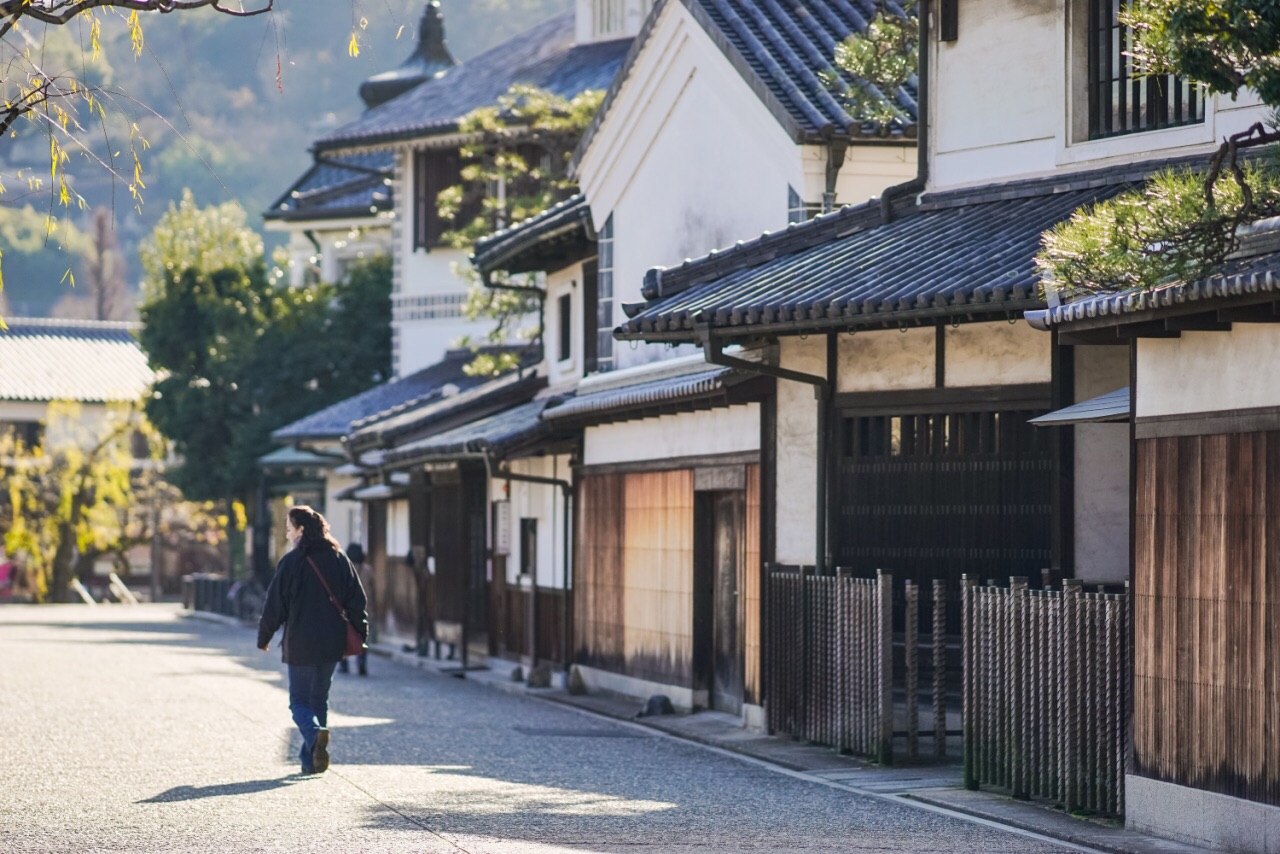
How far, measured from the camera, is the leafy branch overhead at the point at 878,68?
17.8 m

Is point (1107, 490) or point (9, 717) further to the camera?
point (9, 717)

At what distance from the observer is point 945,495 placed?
14984 mm

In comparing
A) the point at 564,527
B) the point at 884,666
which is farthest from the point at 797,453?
the point at 564,527

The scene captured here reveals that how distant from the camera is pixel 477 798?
1244cm

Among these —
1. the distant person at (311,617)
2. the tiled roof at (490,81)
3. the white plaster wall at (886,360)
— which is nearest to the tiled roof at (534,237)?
the white plaster wall at (886,360)

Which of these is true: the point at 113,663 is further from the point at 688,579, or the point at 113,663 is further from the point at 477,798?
the point at 477,798

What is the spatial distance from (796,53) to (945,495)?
6330 millimetres

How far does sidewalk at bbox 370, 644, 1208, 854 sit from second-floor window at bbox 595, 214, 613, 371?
4.47m

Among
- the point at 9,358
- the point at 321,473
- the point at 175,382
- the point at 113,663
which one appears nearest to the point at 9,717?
the point at 113,663

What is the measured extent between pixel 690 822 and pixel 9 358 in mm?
62815

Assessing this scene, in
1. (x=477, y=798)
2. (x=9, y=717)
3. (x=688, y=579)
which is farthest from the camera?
(x=688, y=579)

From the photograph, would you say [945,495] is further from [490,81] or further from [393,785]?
[490,81]

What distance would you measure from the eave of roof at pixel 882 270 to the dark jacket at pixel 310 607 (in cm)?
354

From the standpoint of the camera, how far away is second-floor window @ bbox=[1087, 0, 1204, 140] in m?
14.6
